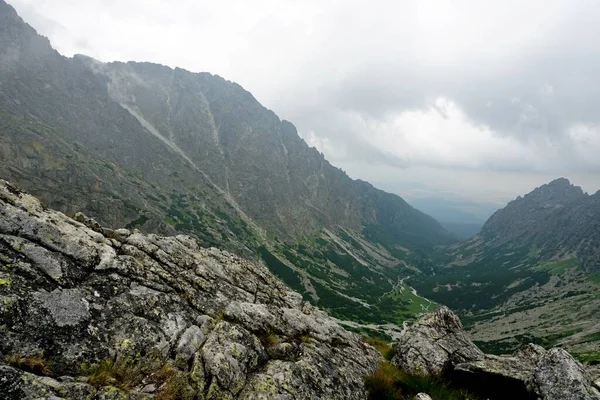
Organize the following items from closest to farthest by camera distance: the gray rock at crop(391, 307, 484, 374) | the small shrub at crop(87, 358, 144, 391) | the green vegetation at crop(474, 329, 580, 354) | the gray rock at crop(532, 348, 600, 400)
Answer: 1. the small shrub at crop(87, 358, 144, 391)
2. the gray rock at crop(532, 348, 600, 400)
3. the gray rock at crop(391, 307, 484, 374)
4. the green vegetation at crop(474, 329, 580, 354)

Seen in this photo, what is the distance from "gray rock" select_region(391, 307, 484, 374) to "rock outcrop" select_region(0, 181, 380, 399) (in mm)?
4355

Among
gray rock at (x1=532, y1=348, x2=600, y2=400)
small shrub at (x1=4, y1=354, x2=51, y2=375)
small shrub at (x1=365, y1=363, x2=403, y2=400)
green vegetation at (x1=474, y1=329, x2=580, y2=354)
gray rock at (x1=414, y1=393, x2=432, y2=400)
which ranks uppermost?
gray rock at (x1=532, y1=348, x2=600, y2=400)

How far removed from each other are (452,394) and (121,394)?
15.3 meters

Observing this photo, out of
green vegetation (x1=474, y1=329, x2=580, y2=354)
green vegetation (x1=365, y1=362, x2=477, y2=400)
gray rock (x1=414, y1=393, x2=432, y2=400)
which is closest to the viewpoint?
gray rock (x1=414, y1=393, x2=432, y2=400)

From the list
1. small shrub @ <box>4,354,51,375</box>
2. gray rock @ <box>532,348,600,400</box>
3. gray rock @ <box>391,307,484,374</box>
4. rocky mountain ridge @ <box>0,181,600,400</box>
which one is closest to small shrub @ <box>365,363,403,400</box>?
rocky mountain ridge @ <box>0,181,600,400</box>

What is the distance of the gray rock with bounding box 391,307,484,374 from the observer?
1970cm

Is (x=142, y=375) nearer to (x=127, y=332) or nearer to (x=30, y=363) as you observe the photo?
(x=127, y=332)

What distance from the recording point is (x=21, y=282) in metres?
10.9

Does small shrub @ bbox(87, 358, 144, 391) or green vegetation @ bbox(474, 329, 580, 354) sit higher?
small shrub @ bbox(87, 358, 144, 391)

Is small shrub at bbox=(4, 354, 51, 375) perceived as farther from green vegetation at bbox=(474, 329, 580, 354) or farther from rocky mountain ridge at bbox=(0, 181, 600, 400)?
green vegetation at bbox=(474, 329, 580, 354)

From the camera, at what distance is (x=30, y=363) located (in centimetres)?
924

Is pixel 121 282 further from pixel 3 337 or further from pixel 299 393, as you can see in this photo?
pixel 299 393

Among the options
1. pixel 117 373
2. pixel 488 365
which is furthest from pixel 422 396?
pixel 117 373

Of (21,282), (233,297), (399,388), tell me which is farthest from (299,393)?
(21,282)
